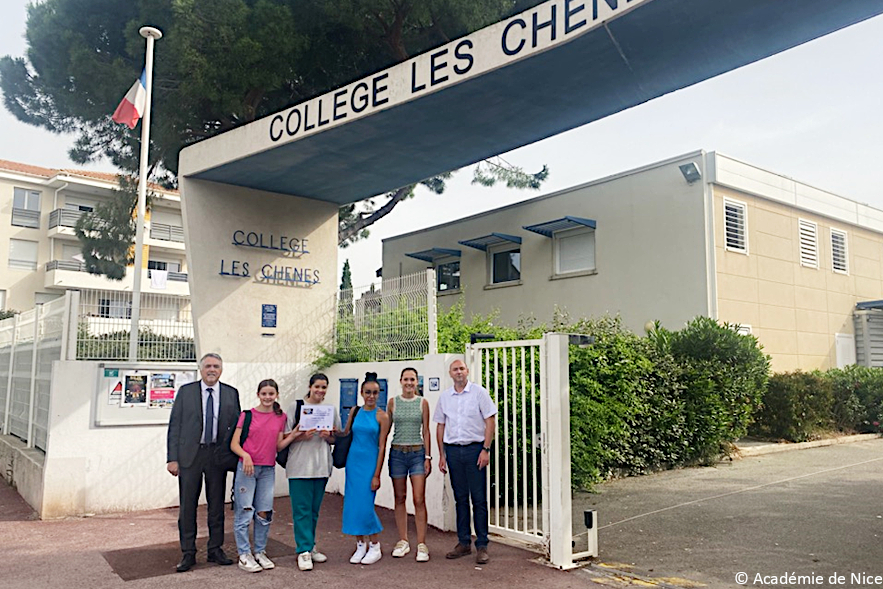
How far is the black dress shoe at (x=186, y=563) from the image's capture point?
6.35 meters

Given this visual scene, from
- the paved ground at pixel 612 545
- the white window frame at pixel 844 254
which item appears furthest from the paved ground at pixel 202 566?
the white window frame at pixel 844 254

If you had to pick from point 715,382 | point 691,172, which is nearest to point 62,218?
point 691,172

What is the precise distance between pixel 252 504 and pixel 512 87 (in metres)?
4.89

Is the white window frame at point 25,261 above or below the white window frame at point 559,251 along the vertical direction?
above

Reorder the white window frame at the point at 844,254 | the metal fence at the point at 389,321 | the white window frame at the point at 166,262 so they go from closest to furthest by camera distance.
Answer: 1. the metal fence at the point at 389,321
2. the white window frame at the point at 844,254
3. the white window frame at the point at 166,262

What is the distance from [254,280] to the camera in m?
10.9

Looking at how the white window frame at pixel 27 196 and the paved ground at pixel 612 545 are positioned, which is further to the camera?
the white window frame at pixel 27 196

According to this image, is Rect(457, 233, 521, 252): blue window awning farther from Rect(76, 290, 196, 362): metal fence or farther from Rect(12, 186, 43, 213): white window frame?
Rect(12, 186, 43, 213): white window frame

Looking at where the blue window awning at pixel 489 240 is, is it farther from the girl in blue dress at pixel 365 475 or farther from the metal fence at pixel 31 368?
the girl in blue dress at pixel 365 475

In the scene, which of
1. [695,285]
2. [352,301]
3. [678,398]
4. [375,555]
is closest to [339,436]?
[375,555]

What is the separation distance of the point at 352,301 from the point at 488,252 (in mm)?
10100

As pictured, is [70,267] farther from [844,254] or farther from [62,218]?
[844,254]

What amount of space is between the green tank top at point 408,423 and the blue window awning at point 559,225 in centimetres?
1162

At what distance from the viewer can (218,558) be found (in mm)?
6578
